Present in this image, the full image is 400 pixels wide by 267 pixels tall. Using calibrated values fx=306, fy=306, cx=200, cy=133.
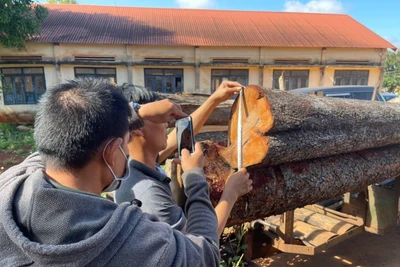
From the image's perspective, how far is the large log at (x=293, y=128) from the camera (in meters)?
1.85

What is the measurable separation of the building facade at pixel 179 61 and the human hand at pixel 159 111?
1166 centimetres

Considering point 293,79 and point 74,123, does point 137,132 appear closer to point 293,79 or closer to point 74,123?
point 74,123

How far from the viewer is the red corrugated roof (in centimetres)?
1292

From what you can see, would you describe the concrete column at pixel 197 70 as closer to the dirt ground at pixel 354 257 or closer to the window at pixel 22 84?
the window at pixel 22 84

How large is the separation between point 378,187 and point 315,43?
1108 cm

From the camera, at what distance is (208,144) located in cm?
216

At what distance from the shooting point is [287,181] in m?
2.09

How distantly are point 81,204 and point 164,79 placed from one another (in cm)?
1286

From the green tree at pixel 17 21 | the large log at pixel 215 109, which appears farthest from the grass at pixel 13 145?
the large log at pixel 215 109

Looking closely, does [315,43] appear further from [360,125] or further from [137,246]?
[137,246]

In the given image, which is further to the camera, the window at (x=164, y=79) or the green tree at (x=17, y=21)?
the window at (x=164, y=79)

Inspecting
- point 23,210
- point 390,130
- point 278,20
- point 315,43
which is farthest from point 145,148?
point 278,20

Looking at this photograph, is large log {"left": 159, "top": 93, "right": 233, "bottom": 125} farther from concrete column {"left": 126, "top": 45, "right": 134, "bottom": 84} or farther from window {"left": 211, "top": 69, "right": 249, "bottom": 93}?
window {"left": 211, "top": 69, "right": 249, "bottom": 93}

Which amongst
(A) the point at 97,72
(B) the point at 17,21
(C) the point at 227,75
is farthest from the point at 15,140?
(C) the point at 227,75
